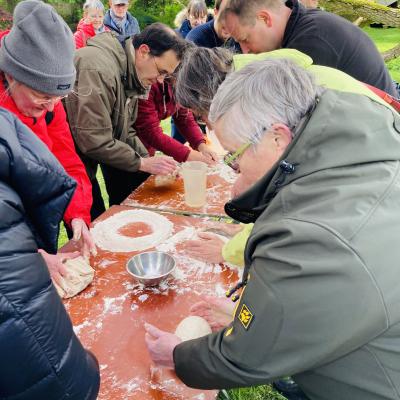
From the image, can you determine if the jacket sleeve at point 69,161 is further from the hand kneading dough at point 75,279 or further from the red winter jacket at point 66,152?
the hand kneading dough at point 75,279

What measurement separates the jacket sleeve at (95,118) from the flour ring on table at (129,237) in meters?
0.53

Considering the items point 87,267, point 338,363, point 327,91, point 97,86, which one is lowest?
point 87,267

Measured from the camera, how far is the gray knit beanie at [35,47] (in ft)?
5.89

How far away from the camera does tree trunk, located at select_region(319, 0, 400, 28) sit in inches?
281

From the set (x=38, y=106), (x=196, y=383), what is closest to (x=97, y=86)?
(x=38, y=106)

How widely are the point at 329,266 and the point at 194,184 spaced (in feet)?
6.05

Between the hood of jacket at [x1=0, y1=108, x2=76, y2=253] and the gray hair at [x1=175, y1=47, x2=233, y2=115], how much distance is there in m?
1.04

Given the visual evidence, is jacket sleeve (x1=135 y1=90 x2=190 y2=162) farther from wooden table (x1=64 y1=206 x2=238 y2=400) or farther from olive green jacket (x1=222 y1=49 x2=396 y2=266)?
olive green jacket (x1=222 y1=49 x2=396 y2=266)

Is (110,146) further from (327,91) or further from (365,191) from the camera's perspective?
(365,191)

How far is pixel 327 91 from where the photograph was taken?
1.22 m

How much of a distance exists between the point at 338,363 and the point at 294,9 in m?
2.39

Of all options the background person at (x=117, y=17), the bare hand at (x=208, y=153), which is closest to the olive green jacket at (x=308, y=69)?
the bare hand at (x=208, y=153)

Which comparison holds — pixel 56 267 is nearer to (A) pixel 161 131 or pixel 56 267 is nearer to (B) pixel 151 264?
(B) pixel 151 264

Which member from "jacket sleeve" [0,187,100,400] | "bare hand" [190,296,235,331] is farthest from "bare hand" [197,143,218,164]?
"jacket sleeve" [0,187,100,400]
